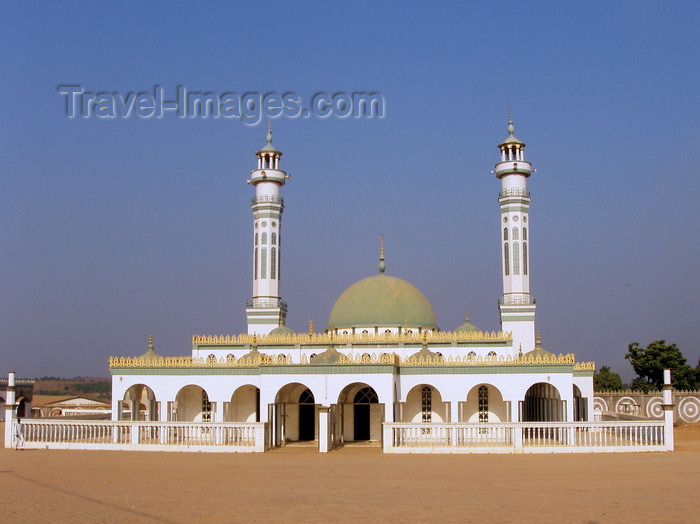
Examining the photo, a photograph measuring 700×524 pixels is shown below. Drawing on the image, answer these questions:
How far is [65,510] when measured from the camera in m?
15.3

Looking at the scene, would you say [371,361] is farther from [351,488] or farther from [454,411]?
[351,488]

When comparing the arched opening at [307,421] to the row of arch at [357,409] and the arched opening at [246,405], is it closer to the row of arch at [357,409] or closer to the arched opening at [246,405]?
the row of arch at [357,409]

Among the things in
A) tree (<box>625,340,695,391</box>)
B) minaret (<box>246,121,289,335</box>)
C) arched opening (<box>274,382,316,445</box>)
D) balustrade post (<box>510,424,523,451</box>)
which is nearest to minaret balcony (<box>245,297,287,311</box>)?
minaret (<box>246,121,289,335</box>)

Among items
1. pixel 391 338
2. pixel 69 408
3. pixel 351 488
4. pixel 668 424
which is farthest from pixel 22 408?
pixel 668 424

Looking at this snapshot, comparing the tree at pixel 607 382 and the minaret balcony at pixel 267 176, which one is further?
the tree at pixel 607 382

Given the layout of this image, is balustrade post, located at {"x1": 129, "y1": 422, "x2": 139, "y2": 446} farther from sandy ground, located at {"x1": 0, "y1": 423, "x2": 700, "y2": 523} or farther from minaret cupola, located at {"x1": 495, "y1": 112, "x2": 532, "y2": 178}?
minaret cupola, located at {"x1": 495, "y1": 112, "x2": 532, "y2": 178}

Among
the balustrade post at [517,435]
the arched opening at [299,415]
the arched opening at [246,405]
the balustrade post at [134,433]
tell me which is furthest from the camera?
the arched opening at [246,405]

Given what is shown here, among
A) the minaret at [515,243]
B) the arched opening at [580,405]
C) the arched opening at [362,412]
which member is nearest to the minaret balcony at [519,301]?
the minaret at [515,243]

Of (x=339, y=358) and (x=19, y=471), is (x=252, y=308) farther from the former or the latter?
(x=19, y=471)

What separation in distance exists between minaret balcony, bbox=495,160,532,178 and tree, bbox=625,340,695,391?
20504 millimetres

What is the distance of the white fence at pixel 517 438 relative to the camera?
26.5 m

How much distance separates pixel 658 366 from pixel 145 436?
36707mm

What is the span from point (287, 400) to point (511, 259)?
43.2 ft

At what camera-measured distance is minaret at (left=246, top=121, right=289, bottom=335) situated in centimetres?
4025
